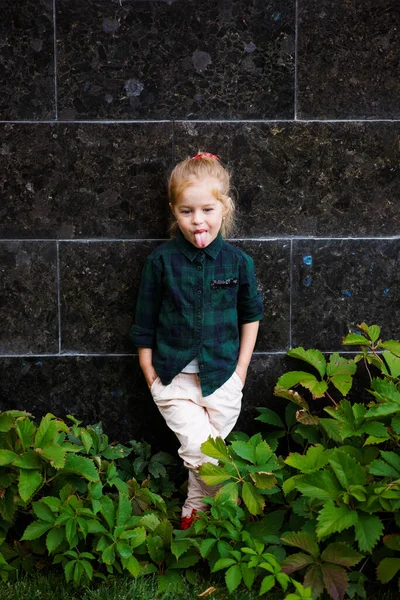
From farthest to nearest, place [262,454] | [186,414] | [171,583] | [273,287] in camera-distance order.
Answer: [273,287] → [186,414] → [262,454] → [171,583]

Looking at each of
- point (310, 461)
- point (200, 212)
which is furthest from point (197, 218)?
point (310, 461)

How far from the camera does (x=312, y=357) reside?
10.4ft

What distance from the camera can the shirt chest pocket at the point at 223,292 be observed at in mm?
3098

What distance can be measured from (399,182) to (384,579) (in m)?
1.74

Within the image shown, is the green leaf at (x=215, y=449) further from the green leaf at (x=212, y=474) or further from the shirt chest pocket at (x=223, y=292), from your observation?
the shirt chest pocket at (x=223, y=292)

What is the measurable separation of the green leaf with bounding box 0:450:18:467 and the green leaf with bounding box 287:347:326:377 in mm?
1310

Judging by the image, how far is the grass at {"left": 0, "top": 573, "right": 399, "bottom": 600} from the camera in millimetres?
2605

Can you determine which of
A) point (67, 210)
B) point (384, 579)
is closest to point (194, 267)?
point (67, 210)

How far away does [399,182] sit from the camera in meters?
3.27

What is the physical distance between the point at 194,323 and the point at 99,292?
0.51 m

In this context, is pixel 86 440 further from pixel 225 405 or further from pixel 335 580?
pixel 335 580

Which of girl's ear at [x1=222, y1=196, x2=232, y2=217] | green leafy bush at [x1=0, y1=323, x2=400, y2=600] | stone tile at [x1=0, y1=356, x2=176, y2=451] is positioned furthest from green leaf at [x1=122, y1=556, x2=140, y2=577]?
girl's ear at [x1=222, y1=196, x2=232, y2=217]

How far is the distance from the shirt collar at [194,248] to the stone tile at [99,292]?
0.20 m

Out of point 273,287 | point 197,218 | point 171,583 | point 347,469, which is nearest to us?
point 347,469
